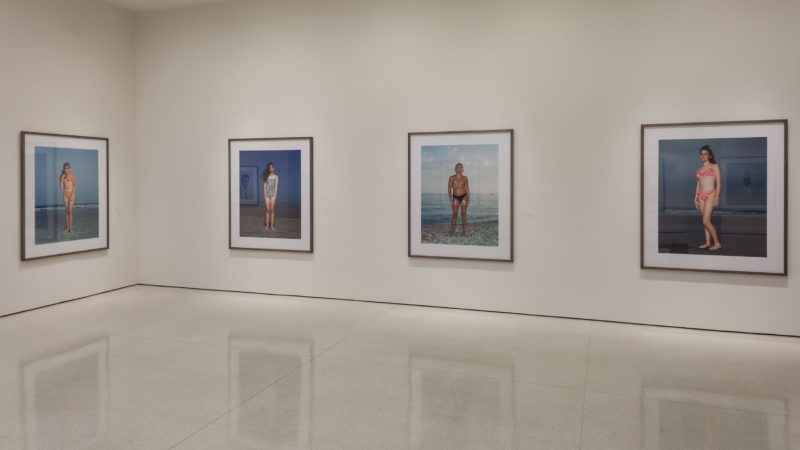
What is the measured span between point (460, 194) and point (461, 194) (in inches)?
0.7

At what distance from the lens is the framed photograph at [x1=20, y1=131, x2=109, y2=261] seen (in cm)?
1020

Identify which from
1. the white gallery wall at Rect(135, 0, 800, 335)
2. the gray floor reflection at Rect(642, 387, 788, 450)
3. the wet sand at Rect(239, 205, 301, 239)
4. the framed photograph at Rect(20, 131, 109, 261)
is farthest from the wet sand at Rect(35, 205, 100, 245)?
the gray floor reflection at Rect(642, 387, 788, 450)

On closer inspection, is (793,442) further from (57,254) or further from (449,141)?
(57,254)

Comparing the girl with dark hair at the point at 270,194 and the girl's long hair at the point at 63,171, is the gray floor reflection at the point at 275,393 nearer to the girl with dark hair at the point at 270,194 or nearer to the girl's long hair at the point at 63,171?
the girl with dark hair at the point at 270,194

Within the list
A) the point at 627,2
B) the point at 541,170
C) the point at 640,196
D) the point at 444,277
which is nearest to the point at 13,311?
the point at 444,277

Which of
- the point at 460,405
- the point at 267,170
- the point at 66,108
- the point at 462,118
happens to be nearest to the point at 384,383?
the point at 460,405

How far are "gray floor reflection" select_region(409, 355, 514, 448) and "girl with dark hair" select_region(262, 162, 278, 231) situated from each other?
524cm

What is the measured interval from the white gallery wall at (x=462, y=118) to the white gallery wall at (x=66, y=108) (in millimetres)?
403

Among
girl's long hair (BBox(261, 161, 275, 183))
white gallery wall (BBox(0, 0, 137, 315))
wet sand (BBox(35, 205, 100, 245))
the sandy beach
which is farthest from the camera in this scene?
girl's long hair (BBox(261, 161, 275, 183))

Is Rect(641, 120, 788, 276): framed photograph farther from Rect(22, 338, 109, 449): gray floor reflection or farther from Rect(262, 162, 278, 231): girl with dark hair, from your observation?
Rect(22, 338, 109, 449): gray floor reflection

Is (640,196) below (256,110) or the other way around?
below

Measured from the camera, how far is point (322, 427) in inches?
213

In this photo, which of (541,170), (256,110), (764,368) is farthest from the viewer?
(256,110)

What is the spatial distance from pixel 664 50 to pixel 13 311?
37.6 feet
